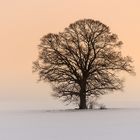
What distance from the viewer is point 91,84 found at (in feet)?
170

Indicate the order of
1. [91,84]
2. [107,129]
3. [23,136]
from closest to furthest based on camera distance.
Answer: [23,136]
[107,129]
[91,84]

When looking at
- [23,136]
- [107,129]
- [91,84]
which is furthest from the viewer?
[91,84]

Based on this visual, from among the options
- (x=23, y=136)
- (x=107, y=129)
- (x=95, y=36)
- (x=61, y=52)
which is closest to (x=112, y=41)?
(x=95, y=36)

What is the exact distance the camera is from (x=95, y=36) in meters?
53.4

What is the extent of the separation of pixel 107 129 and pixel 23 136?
196 inches

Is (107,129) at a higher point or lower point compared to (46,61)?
lower

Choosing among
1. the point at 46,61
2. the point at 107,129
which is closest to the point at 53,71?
the point at 46,61

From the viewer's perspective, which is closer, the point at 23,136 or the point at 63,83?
the point at 23,136

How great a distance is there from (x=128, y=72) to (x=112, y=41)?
3.54m

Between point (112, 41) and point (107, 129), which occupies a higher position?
point (112, 41)

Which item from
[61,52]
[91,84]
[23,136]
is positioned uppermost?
[61,52]

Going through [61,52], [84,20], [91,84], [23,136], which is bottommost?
[23,136]

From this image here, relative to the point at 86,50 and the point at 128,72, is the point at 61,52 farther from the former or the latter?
the point at 128,72

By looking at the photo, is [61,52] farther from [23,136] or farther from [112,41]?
[23,136]
